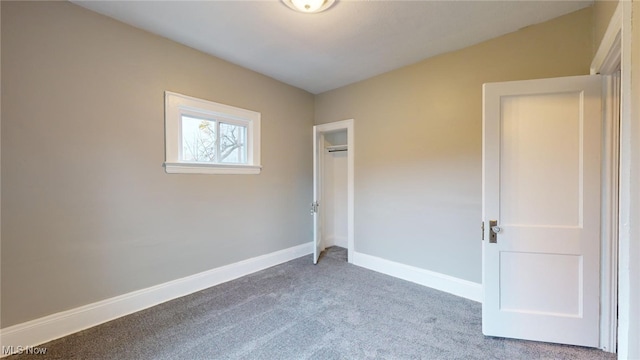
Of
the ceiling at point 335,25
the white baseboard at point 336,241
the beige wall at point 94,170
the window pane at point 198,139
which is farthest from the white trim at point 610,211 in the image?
the window pane at point 198,139

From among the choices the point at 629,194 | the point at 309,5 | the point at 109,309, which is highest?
the point at 309,5

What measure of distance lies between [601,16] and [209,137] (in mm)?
3558

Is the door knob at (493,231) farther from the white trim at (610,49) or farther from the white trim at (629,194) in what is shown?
the white trim at (610,49)

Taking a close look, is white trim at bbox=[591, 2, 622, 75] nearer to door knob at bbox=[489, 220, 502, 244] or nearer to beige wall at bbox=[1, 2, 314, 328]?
door knob at bbox=[489, 220, 502, 244]

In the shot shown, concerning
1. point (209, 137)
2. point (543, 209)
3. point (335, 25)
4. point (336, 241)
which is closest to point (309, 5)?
point (335, 25)

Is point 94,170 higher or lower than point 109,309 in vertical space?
higher

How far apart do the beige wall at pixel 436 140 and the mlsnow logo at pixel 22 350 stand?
3.12 meters

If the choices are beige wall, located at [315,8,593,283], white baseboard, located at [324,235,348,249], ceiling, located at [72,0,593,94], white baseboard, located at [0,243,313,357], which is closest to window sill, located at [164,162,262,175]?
white baseboard, located at [0,243,313,357]

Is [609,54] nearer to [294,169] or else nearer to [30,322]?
[294,169]

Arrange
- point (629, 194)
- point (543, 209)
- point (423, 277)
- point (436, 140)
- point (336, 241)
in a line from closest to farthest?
point (629, 194) < point (543, 209) < point (436, 140) < point (423, 277) < point (336, 241)

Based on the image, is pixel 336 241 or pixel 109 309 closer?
pixel 109 309

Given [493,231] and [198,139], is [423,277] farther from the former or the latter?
[198,139]

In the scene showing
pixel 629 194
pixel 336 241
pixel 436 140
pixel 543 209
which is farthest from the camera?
pixel 336 241

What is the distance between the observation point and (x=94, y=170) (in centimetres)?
209
